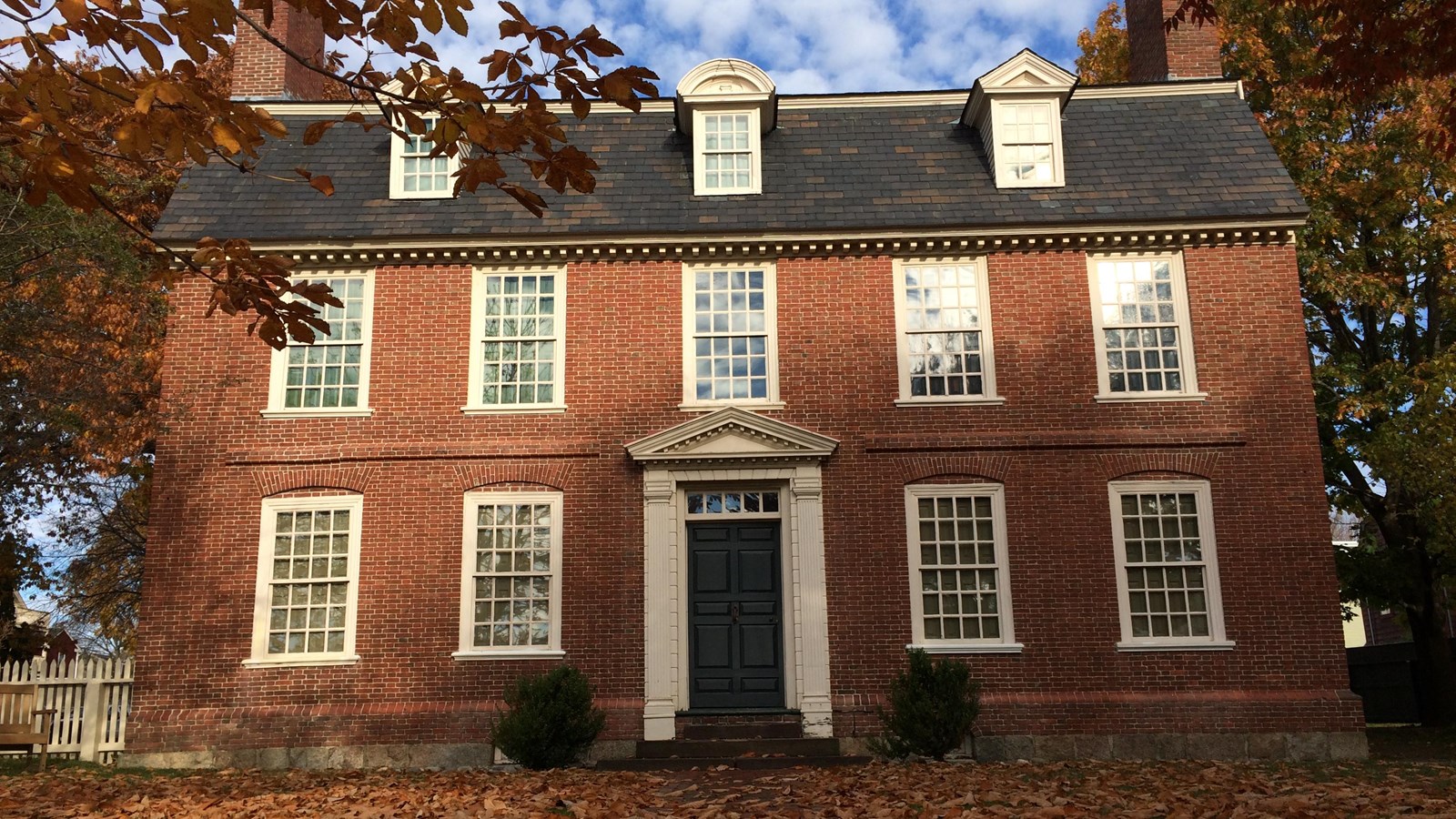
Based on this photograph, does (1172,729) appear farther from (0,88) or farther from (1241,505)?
(0,88)

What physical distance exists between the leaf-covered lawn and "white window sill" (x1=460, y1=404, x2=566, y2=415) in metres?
4.61

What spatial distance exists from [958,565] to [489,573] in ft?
19.2

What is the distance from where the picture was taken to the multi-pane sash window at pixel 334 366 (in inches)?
609

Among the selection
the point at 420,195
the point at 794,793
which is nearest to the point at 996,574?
the point at 794,793

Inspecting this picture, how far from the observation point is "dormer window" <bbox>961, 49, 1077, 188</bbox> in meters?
16.4

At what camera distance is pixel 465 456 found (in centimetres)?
1514

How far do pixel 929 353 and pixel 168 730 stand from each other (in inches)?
413

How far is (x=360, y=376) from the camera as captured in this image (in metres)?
15.5

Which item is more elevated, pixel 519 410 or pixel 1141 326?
pixel 1141 326

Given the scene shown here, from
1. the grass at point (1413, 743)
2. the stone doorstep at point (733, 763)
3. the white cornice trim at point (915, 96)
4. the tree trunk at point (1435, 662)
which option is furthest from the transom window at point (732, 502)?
the tree trunk at point (1435, 662)

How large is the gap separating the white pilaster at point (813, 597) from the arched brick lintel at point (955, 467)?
1127 mm

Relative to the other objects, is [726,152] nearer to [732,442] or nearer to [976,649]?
[732,442]

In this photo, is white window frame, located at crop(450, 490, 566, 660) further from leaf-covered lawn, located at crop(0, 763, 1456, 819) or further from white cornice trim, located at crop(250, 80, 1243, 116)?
white cornice trim, located at crop(250, 80, 1243, 116)

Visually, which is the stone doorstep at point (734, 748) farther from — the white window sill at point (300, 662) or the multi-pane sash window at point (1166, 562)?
the multi-pane sash window at point (1166, 562)
